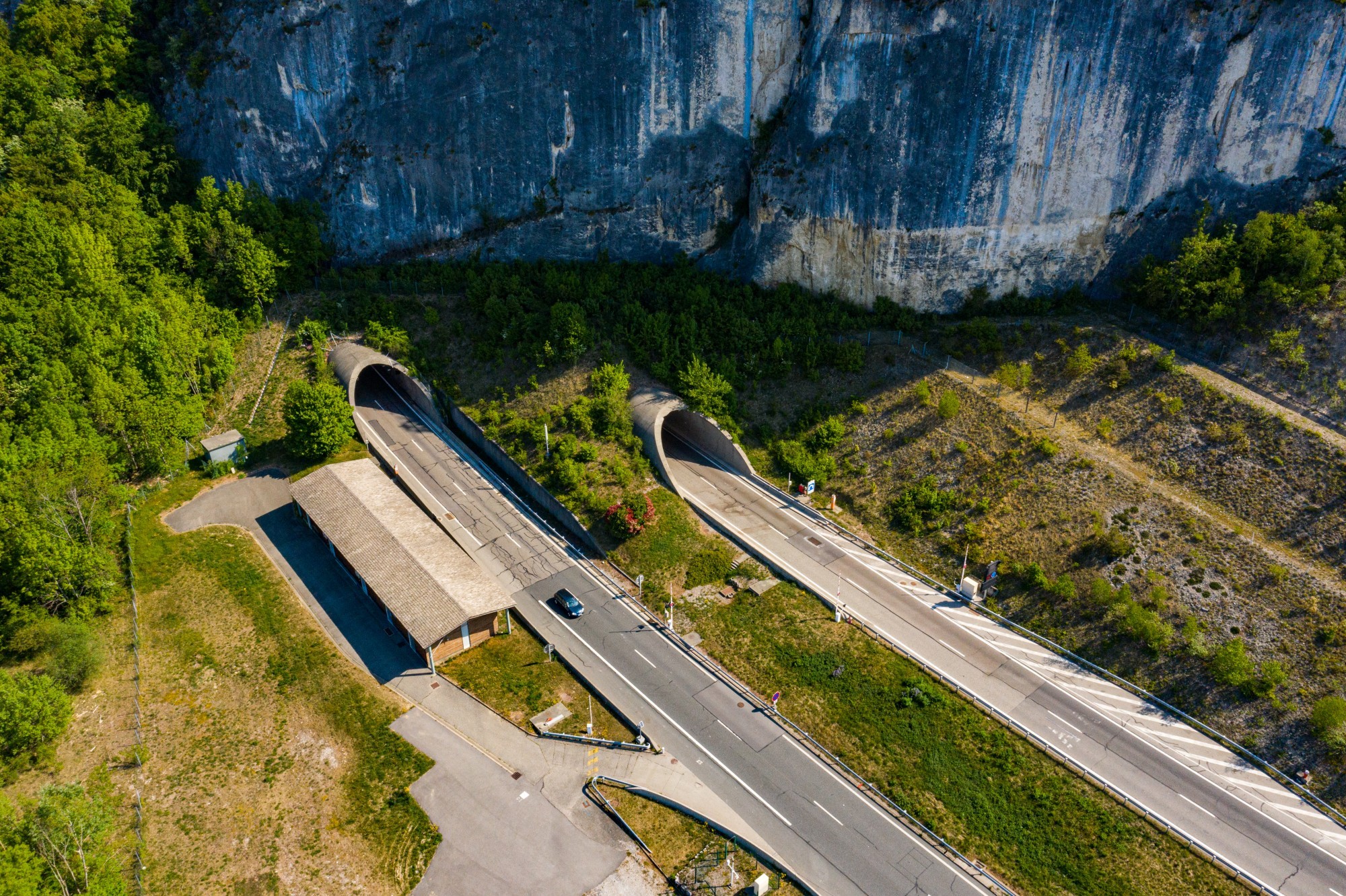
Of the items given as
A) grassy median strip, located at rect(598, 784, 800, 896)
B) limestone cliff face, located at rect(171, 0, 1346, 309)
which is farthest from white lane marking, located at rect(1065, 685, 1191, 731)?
limestone cliff face, located at rect(171, 0, 1346, 309)

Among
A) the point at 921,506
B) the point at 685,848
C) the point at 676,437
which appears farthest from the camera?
the point at 676,437

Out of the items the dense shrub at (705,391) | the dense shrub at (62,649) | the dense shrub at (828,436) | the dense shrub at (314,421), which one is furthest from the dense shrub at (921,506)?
the dense shrub at (62,649)

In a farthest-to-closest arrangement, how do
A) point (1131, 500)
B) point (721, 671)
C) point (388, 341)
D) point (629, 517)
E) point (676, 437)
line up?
point (388, 341) → point (676, 437) → point (629, 517) → point (1131, 500) → point (721, 671)

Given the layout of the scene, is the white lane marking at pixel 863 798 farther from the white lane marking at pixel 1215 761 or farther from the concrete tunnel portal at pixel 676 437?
the concrete tunnel portal at pixel 676 437

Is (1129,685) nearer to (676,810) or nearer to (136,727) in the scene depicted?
(676,810)

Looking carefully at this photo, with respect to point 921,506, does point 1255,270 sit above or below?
above

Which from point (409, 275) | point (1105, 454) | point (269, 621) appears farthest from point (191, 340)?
point (1105, 454)

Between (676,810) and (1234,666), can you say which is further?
(1234,666)

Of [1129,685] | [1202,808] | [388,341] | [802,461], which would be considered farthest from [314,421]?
[1202,808]
